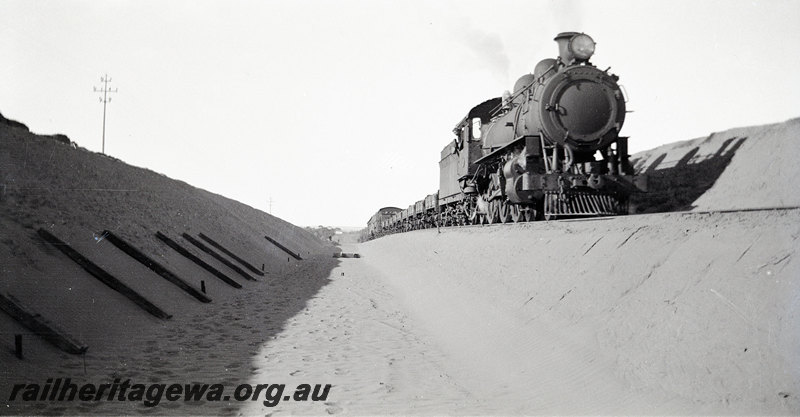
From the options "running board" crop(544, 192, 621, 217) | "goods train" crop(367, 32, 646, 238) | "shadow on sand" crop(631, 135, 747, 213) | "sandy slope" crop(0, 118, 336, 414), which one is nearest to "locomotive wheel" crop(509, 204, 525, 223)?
"goods train" crop(367, 32, 646, 238)

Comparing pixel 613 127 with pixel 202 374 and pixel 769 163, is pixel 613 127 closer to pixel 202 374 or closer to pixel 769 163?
pixel 769 163

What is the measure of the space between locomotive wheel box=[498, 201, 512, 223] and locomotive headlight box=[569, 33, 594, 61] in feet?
14.3

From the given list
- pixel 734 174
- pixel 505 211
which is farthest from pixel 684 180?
pixel 505 211

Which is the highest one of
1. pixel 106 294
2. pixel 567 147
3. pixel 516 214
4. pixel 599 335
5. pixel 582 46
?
pixel 582 46

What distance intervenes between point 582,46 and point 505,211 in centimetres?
487

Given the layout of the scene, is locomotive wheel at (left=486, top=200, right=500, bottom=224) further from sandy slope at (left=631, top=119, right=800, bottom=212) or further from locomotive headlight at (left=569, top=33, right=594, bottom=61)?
sandy slope at (left=631, top=119, right=800, bottom=212)

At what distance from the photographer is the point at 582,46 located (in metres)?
12.8

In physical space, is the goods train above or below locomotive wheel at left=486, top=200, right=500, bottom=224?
above

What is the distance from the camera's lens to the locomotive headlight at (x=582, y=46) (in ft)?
41.8

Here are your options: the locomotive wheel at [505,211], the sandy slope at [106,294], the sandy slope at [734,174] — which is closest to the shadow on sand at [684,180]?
the sandy slope at [734,174]

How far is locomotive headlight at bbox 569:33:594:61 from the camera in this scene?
12.7 metres

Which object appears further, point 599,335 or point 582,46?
point 582,46

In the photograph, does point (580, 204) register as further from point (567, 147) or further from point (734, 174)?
point (734, 174)

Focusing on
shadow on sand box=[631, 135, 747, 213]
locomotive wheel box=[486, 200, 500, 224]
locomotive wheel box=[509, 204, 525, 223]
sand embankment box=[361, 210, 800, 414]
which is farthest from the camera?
shadow on sand box=[631, 135, 747, 213]
